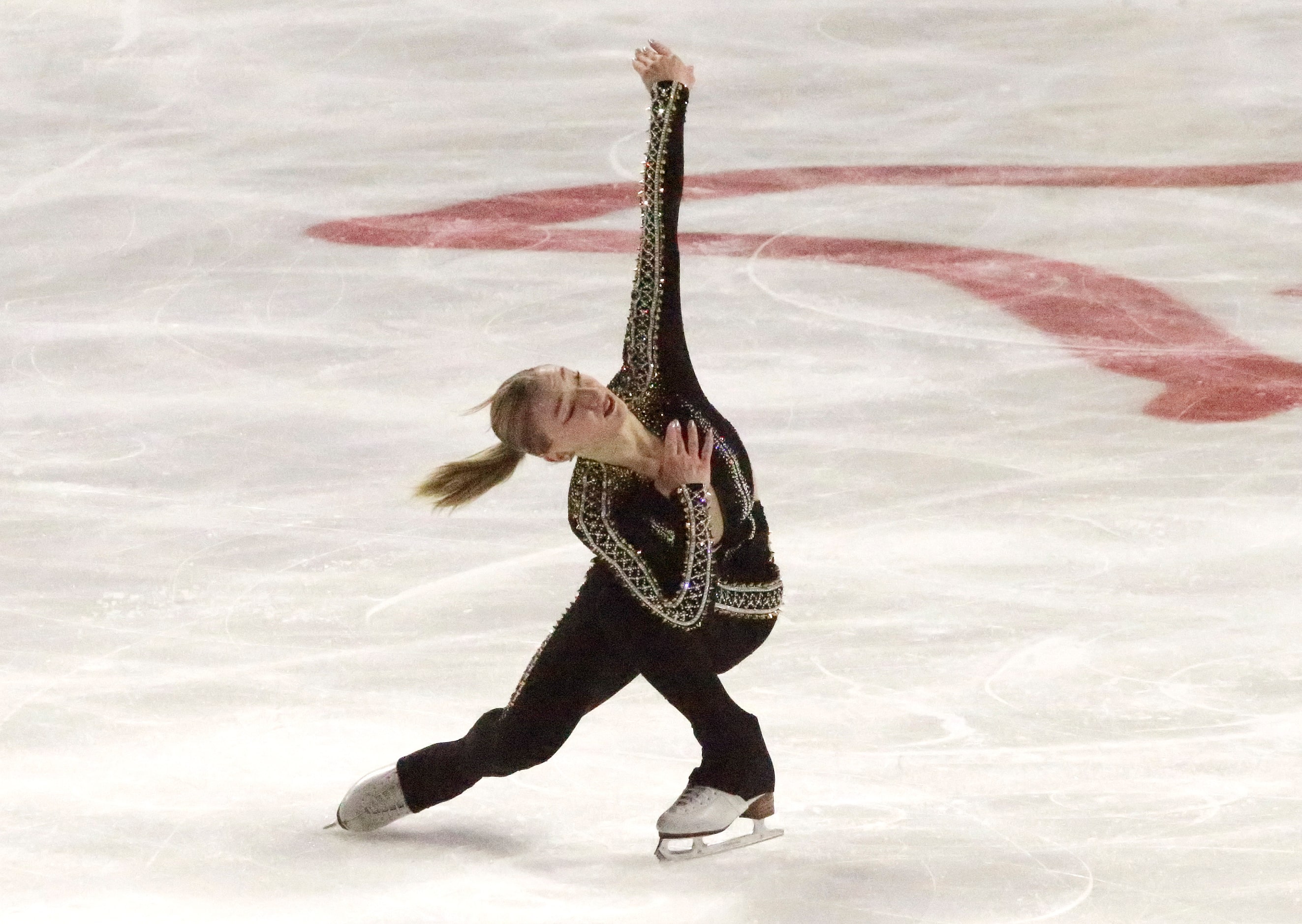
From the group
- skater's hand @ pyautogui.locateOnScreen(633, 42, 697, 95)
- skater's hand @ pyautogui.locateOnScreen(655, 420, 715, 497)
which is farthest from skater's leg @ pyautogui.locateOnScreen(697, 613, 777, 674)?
skater's hand @ pyautogui.locateOnScreen(633, 42, 697, 95)

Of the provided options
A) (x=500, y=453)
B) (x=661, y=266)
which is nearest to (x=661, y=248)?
(x=661, y=266)

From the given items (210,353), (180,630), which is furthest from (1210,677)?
(210,353)

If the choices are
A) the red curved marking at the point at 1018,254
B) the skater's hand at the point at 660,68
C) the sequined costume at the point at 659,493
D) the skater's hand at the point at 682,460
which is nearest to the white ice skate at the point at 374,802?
the sequined costume at the point at 659,493

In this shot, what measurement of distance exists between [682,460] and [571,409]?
0.20 m

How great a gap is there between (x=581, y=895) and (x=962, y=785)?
2.46 feet

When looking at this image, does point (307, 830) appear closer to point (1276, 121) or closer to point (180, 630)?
point (180, 630)

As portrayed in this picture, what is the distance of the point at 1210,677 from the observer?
3521mm

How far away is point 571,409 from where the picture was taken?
8.36 ft

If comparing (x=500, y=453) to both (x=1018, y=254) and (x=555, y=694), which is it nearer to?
(x=555, y=694)

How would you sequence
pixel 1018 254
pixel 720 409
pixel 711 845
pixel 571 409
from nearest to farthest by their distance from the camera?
pixel 571 409 < pixel 711 845 < pixel 720 409 < pixel 1018 254

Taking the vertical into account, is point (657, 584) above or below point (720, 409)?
above

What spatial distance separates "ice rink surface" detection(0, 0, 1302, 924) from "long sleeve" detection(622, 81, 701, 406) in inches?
30.3

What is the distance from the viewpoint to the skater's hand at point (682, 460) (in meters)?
2.66

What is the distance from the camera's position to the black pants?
2.77 m
